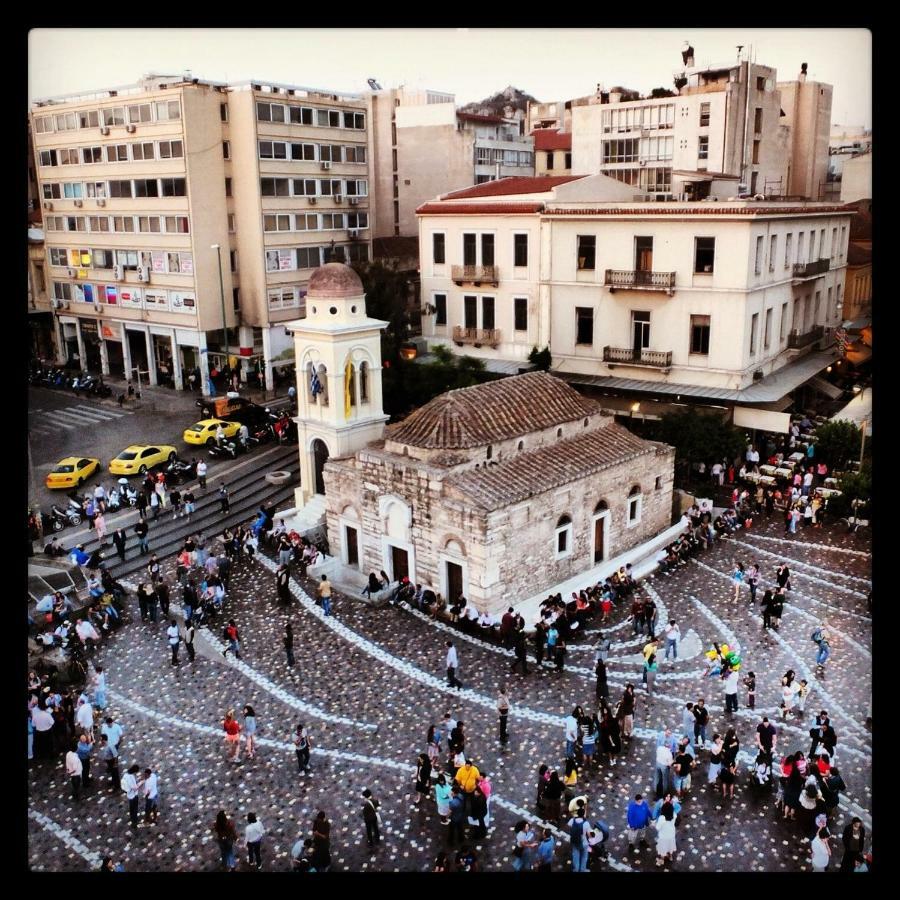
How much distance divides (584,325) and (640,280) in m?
3.16

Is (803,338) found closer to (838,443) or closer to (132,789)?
(838,443)

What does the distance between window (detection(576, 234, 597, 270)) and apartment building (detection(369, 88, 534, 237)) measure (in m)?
18.2

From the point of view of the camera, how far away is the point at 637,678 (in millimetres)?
20625

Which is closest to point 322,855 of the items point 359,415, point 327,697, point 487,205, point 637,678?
point 327,697

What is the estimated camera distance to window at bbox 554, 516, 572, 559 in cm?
2502

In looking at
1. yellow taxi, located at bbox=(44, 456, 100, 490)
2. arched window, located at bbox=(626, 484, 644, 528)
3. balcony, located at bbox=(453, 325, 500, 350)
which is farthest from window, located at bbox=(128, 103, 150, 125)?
arched window, located at bbox=(626, 484, 644, 528)

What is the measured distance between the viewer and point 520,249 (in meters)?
37.2

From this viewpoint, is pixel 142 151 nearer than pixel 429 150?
Yes

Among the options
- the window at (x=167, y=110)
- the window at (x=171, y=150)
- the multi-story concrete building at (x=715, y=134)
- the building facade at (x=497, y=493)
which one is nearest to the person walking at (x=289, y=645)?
the building facade at (x=497, y=493)

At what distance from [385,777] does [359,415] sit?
45.7 feet

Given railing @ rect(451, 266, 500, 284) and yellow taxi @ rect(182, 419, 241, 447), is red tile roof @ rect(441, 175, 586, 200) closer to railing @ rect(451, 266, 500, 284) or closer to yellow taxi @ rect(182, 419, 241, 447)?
railing @ rect(451, 266, 500, 284)

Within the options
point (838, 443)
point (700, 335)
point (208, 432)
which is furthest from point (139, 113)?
point (838, 443)

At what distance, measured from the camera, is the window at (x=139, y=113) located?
41.3 metres

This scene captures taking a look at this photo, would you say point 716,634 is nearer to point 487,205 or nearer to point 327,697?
point 327,697
